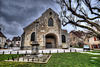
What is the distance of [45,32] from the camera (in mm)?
23219

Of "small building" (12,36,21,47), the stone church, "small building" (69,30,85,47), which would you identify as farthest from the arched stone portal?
"small building" (12,36,21,47)

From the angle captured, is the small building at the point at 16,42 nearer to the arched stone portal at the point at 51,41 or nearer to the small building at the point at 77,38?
the arched stone portal at the point at 51,41

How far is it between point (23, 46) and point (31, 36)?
419cm

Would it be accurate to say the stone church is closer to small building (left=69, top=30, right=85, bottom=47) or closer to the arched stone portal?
the arched stone portal

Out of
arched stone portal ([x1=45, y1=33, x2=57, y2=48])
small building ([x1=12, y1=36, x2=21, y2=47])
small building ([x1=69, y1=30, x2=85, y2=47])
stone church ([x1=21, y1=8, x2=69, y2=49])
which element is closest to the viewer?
stone church ([x1=21, y1=8, x2=69, y2=49])

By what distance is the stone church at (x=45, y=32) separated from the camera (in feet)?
73.9

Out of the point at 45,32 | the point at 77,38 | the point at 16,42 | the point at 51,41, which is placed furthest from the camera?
the point at 16,42

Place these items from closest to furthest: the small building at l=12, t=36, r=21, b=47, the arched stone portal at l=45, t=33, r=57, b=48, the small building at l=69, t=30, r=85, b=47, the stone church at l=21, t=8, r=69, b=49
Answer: the stone church at l=21, t=8, r=69, b=49 → the arched stone portal at l=45, t=33, r=57, b=48 → the small building at l=69, t=30, r=85, b=47 → the small building at l=12, t=36, r=21, b=47

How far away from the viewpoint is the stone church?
73.9 ft

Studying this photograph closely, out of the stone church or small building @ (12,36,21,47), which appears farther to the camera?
small building @ (12,36,21,47)

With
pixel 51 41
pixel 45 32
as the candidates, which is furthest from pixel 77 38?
pixel 45 32

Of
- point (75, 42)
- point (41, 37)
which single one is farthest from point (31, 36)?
point (75, 42)

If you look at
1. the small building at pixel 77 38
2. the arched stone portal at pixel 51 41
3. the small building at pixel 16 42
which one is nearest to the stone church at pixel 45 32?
the arched stone portal at pixel 51 41

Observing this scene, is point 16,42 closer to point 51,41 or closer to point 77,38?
point 51,41
